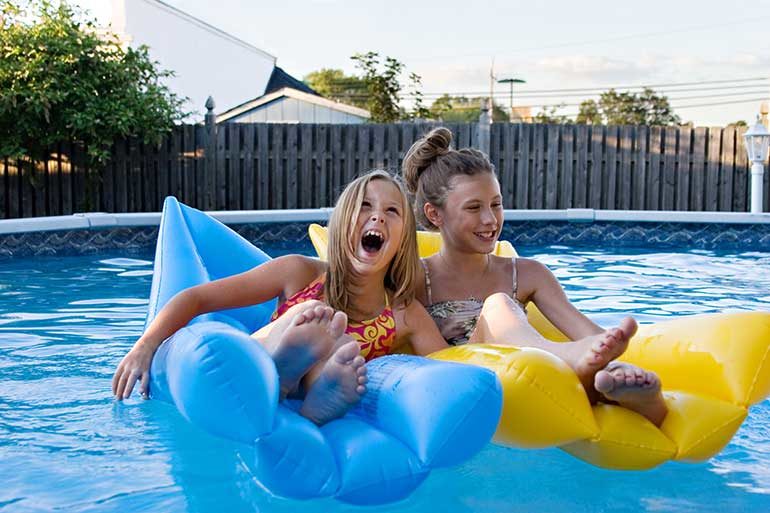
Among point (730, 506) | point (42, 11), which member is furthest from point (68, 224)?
point (730, 506)

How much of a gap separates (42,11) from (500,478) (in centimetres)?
837

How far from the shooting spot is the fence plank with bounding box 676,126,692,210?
34.0 ft

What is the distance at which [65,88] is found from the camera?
364 inches

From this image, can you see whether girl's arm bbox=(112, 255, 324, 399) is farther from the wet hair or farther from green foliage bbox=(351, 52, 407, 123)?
green foliage bbox=(351, 52, 407, 123)

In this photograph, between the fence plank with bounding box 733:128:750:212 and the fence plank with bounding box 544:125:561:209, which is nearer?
the fence plank with bounding box 733:128:750:212

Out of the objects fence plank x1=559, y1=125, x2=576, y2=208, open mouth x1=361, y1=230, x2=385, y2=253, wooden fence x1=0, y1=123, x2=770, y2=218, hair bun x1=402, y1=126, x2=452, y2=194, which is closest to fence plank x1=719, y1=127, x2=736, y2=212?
wooden fence x1=0, y1=123, x2=770, y2=218

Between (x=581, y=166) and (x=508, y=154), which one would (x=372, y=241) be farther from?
(x=581, y=166)

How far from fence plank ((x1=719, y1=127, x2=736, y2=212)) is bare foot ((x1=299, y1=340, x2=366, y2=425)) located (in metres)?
9.11

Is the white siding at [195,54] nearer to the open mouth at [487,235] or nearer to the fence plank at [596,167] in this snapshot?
the fence plank at [596,167]

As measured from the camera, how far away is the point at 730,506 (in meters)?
2.33

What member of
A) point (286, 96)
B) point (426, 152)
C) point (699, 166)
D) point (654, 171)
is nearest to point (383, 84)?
point (286, 96)

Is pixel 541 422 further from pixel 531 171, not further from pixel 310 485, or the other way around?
pixel 531 171

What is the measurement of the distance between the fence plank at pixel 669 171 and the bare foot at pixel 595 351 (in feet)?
28.3

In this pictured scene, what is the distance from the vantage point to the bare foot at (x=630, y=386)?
2.06 meters
